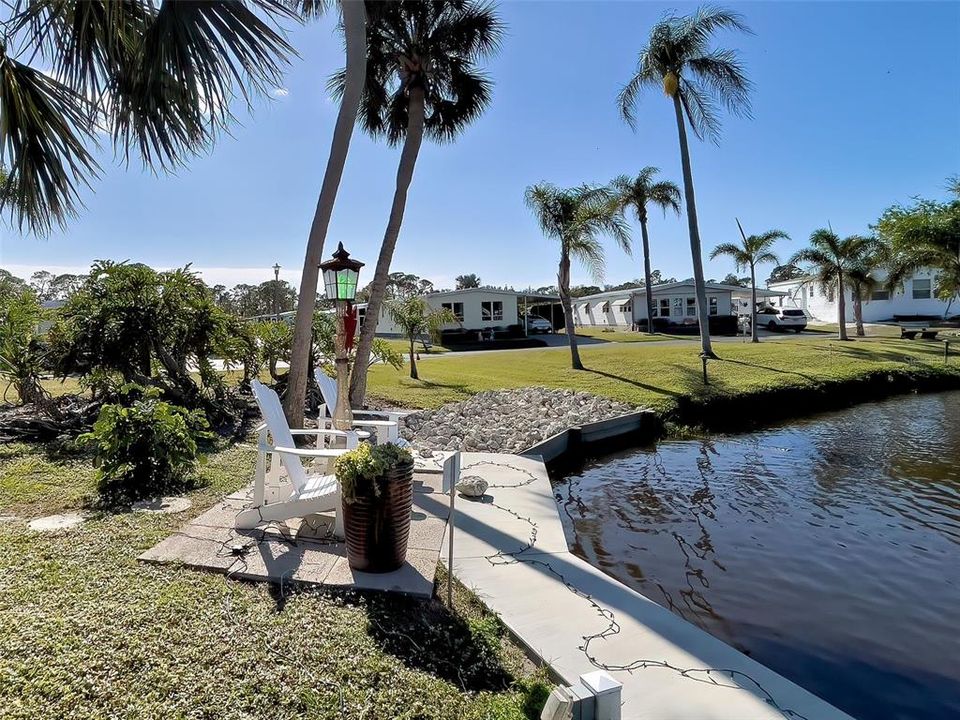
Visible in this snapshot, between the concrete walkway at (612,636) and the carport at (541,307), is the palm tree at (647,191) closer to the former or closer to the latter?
the carport at (541,307)

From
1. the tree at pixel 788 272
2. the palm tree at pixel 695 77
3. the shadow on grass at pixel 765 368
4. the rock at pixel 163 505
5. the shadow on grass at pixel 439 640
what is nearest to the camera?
the shadow on grass at pixel 439 640

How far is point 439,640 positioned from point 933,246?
991 inches

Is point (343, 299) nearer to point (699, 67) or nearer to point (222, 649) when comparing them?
point (222, 649)

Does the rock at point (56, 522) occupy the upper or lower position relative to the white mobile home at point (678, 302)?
lower

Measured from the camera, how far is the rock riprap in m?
8.02

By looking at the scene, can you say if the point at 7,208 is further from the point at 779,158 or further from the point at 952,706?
the point at 779,158

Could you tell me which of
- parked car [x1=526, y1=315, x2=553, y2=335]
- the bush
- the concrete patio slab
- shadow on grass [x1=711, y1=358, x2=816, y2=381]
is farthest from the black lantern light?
parked car [x1=526, y1=315, x2=553, y2=335]

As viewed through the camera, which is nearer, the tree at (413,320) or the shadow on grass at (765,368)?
the shadow on grass at (765,368)

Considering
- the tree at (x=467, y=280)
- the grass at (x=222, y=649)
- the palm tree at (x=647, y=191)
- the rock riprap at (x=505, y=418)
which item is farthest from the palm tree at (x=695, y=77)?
the tree at (x=467, y=280)

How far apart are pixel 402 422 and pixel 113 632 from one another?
22.3 ft

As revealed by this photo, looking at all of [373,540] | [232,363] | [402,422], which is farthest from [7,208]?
[402,422]

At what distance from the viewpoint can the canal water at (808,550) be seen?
11.0 feet

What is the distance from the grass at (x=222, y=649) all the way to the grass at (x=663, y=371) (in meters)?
7.66

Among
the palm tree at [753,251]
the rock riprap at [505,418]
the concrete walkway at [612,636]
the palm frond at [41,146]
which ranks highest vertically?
the palm tree at [753,251]
